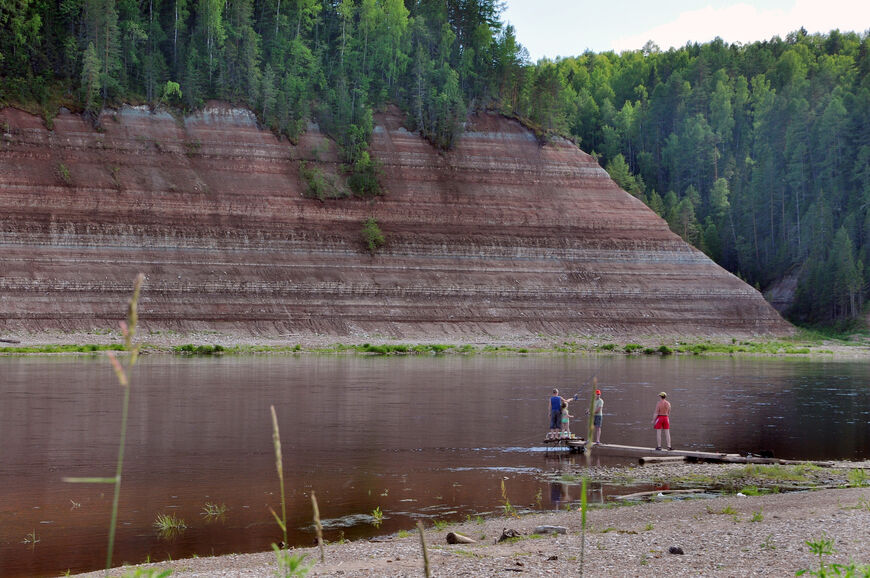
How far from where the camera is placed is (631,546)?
13.9 meters

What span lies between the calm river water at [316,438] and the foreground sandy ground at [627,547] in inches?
67.1

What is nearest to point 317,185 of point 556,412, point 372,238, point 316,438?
point 372,238

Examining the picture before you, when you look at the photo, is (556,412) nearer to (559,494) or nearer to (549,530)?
(559,494)

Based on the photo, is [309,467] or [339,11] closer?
[309,467]

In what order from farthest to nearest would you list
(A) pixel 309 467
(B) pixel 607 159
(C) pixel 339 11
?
(B) pixel 607 159 → (C) pixel 339 11 → (A) pixel 309 467

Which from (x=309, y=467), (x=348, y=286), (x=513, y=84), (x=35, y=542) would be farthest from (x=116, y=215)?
(x=35, y=542)

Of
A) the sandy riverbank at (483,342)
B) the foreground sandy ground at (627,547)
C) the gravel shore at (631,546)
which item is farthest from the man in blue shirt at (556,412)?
the sandy riverbank at (483,342)

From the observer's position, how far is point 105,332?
70.3m

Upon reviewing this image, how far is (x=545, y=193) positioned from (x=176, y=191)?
3524 centimetres

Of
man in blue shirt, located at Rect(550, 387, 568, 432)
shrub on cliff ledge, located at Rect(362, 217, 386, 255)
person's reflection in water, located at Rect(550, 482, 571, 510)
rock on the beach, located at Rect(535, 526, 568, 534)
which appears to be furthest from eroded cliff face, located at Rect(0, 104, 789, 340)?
rock on the beach, located at Rect(535, 526, 568, 534)

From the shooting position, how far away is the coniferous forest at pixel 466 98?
87.8 meters

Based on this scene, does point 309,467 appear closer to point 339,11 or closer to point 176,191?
point 176,191

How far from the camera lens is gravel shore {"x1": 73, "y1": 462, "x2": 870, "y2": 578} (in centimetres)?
1238

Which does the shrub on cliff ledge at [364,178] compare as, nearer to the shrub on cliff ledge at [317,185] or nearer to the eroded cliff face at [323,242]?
the eroded cliff face at [323,242]
